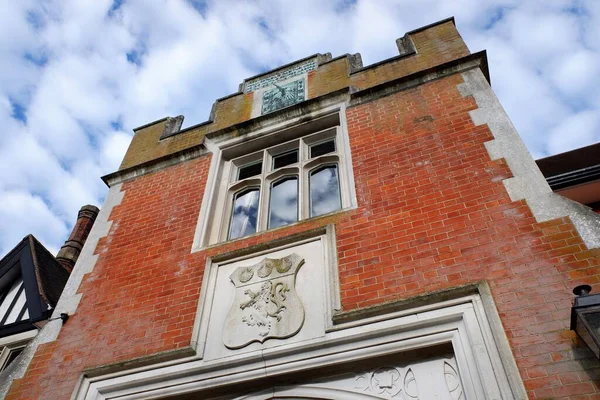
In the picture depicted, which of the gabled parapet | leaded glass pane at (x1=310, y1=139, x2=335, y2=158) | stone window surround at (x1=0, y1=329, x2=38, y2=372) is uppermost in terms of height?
the gabled parapet

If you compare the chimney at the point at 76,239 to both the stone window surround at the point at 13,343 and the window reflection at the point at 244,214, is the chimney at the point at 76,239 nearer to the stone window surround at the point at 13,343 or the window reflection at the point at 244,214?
the stone window surround at the point at 13,343

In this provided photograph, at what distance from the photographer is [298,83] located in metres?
8.02

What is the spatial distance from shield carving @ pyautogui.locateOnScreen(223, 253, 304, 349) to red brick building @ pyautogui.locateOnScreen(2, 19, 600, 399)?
19mm

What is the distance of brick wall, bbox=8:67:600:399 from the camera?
3531mm

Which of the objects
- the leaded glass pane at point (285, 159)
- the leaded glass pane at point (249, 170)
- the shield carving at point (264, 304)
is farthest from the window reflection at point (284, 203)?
the shield carving at point (264, 304)

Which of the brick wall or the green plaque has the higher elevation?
the green plaque

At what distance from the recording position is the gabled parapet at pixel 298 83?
23.1 ft

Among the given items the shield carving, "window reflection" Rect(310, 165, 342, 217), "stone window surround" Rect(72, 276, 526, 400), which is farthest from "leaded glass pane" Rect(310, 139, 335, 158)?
"stone window surround" Rect(72, 276, 526, 400)

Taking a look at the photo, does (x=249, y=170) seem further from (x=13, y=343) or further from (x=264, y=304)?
(x=13, y=343)

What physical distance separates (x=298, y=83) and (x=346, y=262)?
173 inches

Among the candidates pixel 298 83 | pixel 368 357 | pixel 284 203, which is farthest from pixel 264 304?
pixel 298 83

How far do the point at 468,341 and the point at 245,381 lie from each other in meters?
1.95

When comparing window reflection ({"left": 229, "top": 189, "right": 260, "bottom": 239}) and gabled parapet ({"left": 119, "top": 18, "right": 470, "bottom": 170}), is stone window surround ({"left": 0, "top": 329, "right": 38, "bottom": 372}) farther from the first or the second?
window reflection ({"left": 229, "top": 189, "right": 260, "bottom": 239})

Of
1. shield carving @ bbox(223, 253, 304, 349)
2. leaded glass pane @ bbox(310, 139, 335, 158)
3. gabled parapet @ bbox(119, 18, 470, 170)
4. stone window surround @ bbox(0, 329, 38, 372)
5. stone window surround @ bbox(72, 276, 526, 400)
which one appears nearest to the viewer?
stone window surround @ bbox(72, 276, 526, 400)
